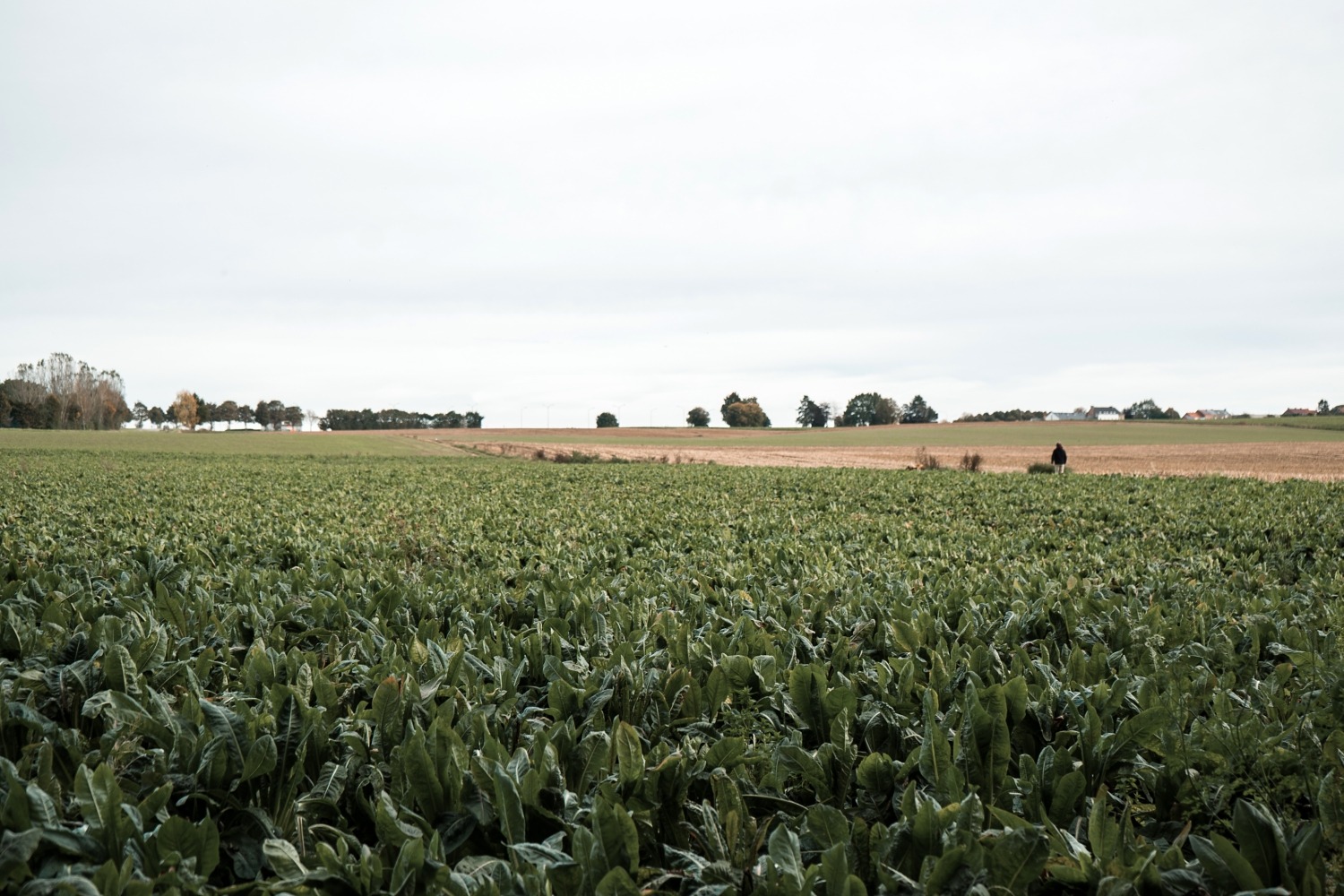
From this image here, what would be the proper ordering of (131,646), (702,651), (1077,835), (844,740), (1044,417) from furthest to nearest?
1. (1044,417)
2. (702,651)
3. (131,646)
4. (844,740)
5. (1077,835)

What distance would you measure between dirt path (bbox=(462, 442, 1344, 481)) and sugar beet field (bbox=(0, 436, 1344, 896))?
1412 inches

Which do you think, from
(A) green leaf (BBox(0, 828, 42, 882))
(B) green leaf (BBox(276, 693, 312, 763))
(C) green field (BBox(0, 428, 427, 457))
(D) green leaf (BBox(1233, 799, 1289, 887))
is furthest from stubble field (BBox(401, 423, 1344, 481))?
(A) green leaf (BBox(0, 828, 42, 882))

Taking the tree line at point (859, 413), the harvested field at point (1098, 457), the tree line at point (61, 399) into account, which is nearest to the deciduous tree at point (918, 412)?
the tree line at point (859, 413)

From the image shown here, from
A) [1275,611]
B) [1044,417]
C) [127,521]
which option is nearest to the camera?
[1275,611]

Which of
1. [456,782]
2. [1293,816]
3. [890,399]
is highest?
[890,399]

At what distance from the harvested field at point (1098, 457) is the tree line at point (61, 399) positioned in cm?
7995

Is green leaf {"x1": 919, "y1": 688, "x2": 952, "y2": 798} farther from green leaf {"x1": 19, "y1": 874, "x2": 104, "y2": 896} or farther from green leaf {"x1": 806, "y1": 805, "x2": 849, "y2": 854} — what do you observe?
green leaf {"x1": 19, "y1": 874, "x2": 104, "y2": 896}

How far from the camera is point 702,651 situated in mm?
3898

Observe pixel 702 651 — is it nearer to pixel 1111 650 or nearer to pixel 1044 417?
pixel 1111 650

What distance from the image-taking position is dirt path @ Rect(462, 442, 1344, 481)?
42.7 metres

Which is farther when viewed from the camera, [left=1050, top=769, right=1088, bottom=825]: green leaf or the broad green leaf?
[left=1050, top=769, right=1088, bottom=825]: green leaf

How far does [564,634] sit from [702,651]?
2.64 feet

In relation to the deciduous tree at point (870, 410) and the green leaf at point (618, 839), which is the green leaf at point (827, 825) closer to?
the green leaf at point (618, 839)

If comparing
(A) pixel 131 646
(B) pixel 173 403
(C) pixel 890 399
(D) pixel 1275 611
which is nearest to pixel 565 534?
(A) pixel 131 646
